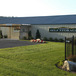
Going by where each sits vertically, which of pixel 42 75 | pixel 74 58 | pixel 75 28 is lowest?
pixel 42 75

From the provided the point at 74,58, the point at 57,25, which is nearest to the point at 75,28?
the point at 57,25

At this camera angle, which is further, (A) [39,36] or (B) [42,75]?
(A) [39,36]

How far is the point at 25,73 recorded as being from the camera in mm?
6973

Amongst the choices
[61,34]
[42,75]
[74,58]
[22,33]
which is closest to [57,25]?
[61,34]

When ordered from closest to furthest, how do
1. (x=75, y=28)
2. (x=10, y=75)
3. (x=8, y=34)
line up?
1. (x=10, y=75)
2. (x=75, y=28)
3. (x=8, y=34)

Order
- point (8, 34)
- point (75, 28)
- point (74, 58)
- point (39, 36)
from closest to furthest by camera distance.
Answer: point (74, 58)
point (75, 28)
point (39, 36)
point (8, 34)

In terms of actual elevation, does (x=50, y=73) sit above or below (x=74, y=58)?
below

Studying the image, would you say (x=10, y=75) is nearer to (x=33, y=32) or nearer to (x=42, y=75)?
(x=42, y=75)

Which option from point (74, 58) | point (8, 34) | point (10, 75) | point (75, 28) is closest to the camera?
point (10, 75)

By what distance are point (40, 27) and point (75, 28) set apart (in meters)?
6.95

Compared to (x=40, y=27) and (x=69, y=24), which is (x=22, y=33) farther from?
(x=69, y=24)

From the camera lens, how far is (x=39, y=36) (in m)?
29.4

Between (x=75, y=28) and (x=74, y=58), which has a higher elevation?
(x=75, y=28)

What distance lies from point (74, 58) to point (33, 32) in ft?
74.0
